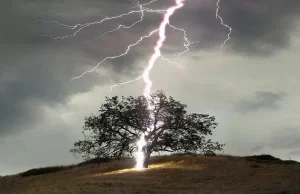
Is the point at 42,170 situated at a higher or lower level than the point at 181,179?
higher

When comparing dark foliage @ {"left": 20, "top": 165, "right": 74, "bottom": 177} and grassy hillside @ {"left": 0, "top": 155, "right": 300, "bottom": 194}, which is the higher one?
dark foliage @ {"left": 20, "top": 165, "right": 74, "bottom": 177}

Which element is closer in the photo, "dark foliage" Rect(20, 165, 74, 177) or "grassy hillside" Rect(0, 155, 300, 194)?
"grassy hillside" Rect(0, 155, 300, 194)

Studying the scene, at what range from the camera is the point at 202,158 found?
4181cm

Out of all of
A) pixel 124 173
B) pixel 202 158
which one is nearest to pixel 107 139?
pixel 124 173

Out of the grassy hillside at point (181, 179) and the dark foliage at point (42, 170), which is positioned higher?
the dark foliage at point (42, 170)

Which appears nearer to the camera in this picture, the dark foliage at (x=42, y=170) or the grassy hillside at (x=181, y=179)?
the grassy hillside at (x=181, y=179)

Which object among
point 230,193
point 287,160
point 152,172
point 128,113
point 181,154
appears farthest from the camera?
point 287,160

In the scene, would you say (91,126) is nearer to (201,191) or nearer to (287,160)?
(201,191)

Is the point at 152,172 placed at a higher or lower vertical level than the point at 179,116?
lower

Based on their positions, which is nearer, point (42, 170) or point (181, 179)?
point (181, 179)

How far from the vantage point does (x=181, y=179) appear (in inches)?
1296

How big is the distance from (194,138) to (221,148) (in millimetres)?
2296

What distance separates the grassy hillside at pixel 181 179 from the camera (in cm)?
2834

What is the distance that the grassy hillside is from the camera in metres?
28.3
